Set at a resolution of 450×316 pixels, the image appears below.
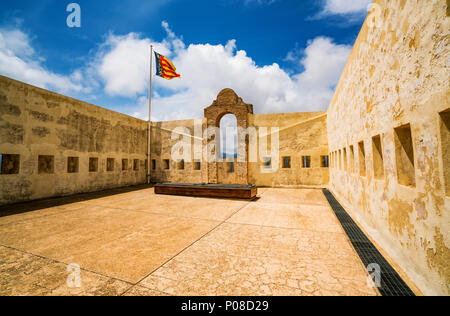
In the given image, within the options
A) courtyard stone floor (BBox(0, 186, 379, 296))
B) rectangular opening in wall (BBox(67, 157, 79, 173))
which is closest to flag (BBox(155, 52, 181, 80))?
rectangular opening in wall (BBox(67, 157, 79, 173))

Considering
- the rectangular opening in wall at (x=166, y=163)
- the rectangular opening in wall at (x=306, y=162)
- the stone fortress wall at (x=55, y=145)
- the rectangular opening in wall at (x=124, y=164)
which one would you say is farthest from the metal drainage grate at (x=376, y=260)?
the rectangular opening in wall at (x=124, y=164)

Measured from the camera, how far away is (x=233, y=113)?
1337 centimetres

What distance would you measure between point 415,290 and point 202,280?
2664 millimetres

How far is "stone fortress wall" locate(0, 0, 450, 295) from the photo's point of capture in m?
2.19

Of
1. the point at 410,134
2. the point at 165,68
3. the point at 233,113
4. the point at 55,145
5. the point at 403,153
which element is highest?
the point at 165,68

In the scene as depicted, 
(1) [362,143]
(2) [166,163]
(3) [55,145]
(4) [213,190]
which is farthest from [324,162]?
(3) [55,145]

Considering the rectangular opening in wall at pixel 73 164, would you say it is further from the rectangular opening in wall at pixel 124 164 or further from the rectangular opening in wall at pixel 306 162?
the rectangular opening in wall at pixel 306 162

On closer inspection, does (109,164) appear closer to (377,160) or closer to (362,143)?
(362,143)

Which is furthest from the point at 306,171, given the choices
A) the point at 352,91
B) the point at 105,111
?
the point at 105,111

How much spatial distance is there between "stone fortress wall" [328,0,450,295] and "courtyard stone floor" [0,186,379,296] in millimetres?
715

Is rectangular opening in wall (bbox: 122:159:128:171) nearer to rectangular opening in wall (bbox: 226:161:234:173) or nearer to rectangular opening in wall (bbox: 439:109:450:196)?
rectangular opening in wall (bbox: 226:161:234:173)

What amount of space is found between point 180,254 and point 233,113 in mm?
11142

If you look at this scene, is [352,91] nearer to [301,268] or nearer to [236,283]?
[301,268]

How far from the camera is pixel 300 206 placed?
282 inches
